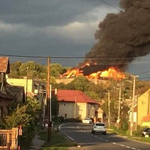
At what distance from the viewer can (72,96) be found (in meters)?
129

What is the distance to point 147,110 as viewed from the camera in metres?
76.5

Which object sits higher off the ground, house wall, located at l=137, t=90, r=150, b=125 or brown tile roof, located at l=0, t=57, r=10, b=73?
brown tile roof, located at l=0, t=57, r=10, b=73

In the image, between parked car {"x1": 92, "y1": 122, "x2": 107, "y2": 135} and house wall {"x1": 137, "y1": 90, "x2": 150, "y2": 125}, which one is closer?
parked car {"x1": 92, "y1": 122, "x2": 107, "y2": 135}

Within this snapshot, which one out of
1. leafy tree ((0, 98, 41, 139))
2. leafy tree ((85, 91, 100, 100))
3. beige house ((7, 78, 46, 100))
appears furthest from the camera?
leafy tree ((85, 91, 100, 100))

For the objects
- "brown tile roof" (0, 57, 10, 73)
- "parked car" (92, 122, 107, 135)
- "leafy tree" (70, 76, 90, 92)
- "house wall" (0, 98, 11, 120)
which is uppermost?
"leafy tree" (70, 76, 90, 92)

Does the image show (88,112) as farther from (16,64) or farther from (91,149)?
(91,149)

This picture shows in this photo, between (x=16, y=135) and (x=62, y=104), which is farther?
(x=62, y=104)

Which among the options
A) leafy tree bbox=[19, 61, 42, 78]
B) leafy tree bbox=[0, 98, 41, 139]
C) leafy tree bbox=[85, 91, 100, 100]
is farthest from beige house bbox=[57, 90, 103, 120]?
leafy tree bbox=[0, 98, 41, 139]

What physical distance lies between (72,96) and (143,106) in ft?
176

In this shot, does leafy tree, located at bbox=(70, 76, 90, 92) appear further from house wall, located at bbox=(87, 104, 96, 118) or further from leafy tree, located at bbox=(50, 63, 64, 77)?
leafy tree, located at bbox=(50, 63, 64, 77)

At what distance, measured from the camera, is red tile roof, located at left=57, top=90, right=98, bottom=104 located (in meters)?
128

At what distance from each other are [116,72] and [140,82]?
72356mm

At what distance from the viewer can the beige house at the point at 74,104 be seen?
419 ft

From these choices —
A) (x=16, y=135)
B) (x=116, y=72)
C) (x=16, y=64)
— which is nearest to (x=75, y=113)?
(x=16, y=64)
